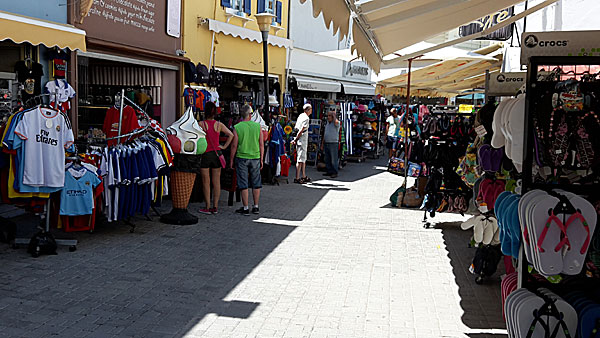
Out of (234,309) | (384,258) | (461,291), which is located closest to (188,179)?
(384,258)

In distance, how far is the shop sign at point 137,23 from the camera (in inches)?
375

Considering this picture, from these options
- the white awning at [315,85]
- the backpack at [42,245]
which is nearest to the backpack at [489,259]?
the backpack at [42,245]

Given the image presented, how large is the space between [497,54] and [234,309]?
8.77 meters

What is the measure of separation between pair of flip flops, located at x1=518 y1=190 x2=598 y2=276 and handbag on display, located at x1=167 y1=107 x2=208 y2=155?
625 centimetres

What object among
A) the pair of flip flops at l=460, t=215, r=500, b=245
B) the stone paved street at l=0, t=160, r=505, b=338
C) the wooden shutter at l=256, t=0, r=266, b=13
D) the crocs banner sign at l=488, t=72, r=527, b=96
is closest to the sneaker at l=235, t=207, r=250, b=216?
the stone paved street at l=0, t=160, r=505, b=338

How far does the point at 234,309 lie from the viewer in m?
5.41

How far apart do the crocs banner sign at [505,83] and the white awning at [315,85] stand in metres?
12.9

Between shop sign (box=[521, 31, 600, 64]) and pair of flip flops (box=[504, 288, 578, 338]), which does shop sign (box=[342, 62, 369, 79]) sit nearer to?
shop sign (box=[521, 31, 600, 64])

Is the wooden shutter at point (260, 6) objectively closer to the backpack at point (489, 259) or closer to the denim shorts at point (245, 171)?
the denim shorts at point (245, 171)

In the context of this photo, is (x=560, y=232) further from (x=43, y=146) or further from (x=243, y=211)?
(x=243, y=211)

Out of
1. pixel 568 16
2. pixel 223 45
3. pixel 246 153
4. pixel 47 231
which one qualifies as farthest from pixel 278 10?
pixel 568 16

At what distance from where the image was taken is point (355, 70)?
2462 cm

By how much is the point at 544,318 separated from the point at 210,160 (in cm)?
689

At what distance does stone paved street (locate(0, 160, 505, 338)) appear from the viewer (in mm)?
5000
